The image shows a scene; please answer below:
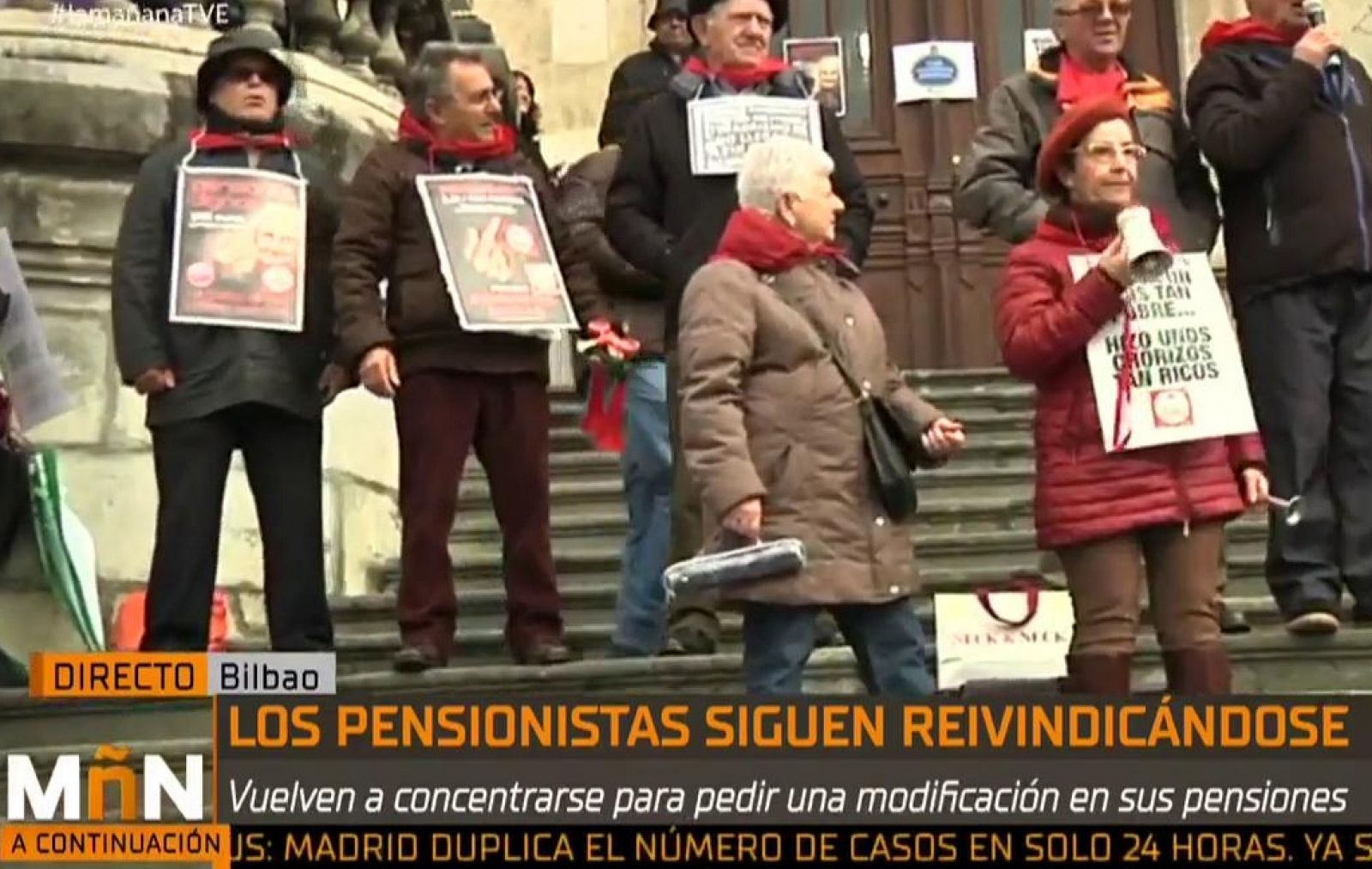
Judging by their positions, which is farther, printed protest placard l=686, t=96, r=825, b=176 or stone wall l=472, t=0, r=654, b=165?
stone wall l=472, t=0, r=654, b=165

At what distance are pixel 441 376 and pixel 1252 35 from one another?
7.12ft

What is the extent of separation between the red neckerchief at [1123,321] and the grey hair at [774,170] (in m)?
0.52

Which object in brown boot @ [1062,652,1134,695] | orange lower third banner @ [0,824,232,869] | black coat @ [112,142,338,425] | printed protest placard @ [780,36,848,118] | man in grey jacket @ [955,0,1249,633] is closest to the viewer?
orange lower third banner @ [0,824,232,869]

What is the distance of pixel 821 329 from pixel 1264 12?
1.72 meters

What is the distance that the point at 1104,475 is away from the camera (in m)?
6.46

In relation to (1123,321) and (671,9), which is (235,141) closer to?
(671,9)

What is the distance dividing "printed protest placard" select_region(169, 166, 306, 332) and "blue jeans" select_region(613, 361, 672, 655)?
44.5 inches

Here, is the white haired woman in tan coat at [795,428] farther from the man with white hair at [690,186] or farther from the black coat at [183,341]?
the black coat at [183,341]

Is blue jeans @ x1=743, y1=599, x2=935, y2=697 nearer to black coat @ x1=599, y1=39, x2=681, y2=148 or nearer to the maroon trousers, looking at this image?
the maroon trousers

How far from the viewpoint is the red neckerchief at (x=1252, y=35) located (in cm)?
751

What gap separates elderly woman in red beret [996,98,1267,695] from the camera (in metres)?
6.38

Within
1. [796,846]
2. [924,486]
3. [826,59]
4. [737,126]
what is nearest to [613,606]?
[924,486]

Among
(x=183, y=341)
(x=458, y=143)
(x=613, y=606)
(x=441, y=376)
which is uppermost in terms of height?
(x=458, y=143)

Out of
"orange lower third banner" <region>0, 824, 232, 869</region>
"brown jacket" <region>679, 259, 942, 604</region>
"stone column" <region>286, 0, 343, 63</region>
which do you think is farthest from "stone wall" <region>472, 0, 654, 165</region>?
"orange lower third banner" <region>0, 824, 232, 869</region>
